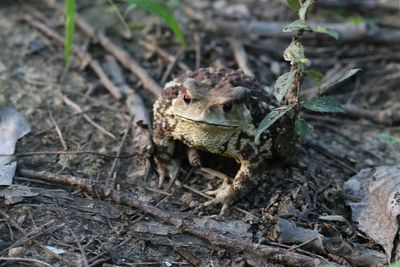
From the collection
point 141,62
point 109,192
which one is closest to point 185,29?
point 141,62

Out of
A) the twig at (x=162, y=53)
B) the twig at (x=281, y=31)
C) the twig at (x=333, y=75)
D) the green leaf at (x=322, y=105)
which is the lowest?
the twig at (x=333, y=75)

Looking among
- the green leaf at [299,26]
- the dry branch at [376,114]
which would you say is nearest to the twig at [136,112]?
the green leaf at [299,26]

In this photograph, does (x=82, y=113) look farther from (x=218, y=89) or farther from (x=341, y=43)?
(x=341, y=43)

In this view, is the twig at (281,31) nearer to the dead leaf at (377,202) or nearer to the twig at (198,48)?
the twig at (198,48)

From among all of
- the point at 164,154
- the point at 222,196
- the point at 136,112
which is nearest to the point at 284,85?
the point at 222,196

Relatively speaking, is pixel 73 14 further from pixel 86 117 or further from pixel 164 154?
pixel 164 154
